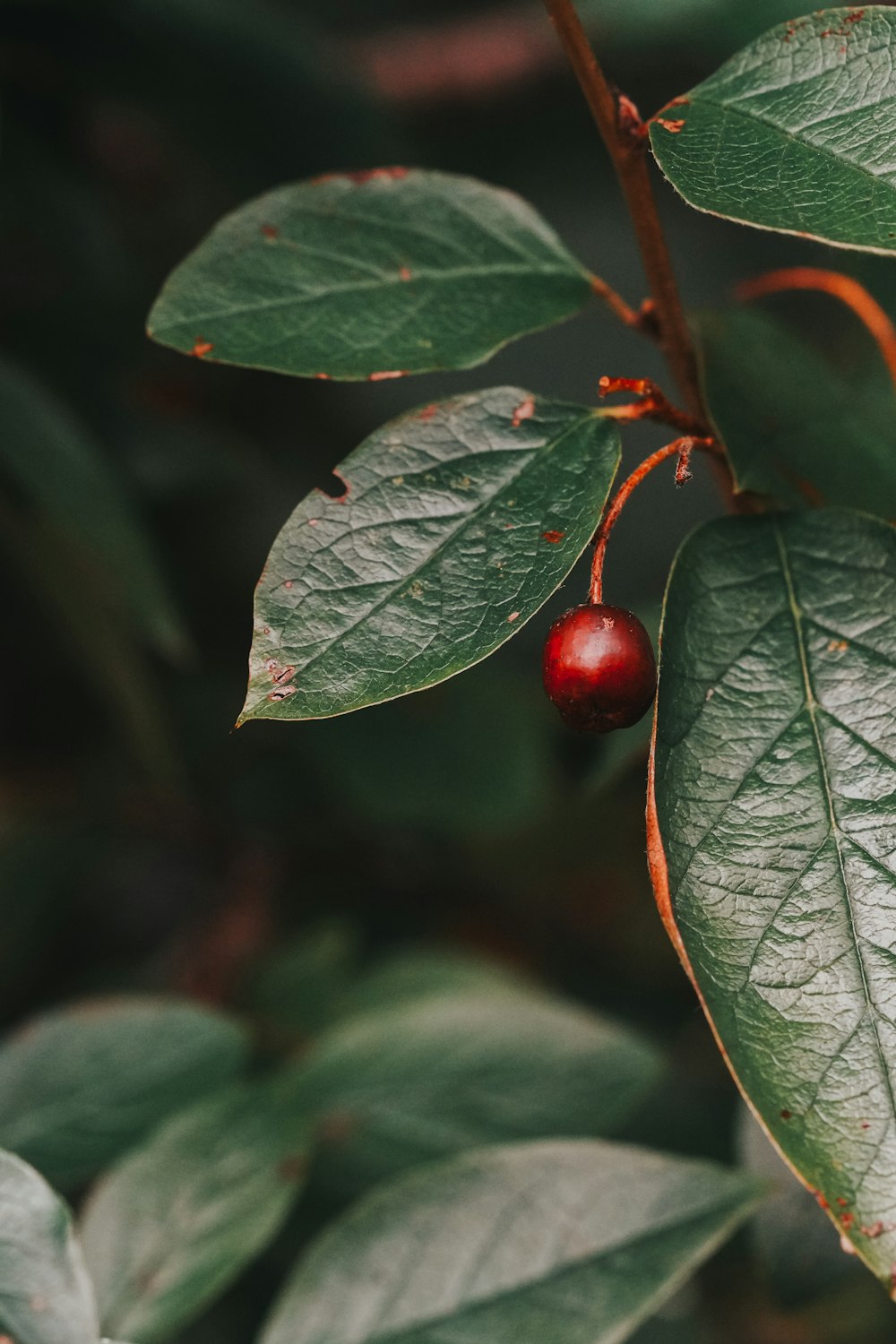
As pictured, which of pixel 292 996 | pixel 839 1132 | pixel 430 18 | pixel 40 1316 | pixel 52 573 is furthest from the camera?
pixel 430 18

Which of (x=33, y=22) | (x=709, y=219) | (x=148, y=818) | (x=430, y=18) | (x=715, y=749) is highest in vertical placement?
(x=430, y=18)

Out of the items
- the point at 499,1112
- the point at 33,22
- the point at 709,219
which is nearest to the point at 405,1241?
the point at 499,1112

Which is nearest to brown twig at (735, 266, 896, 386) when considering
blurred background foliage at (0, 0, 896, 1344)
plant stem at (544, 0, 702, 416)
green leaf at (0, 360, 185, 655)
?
blurred background foliage at (0, 0, 896, 1344)

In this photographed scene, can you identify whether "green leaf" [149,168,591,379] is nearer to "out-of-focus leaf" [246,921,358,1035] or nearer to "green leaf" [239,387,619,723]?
"green leaf" [239,387,619,723]

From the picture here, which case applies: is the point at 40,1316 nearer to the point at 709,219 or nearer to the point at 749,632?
the point at 749,632

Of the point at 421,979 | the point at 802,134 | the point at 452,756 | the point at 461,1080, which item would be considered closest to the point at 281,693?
the point at 802,134

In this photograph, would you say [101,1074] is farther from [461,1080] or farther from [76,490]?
[76,490]
